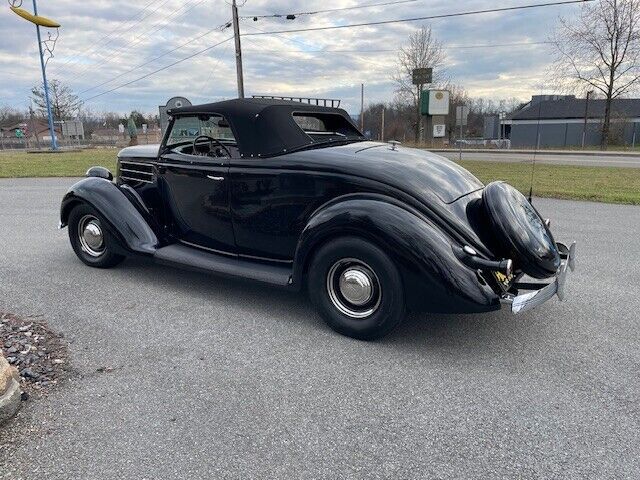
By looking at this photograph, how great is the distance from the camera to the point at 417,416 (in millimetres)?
2525

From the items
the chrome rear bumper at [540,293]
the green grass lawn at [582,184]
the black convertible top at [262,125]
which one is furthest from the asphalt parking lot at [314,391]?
the green grass lawn at [582,184]

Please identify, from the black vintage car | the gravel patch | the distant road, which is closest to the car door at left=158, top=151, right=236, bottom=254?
the black vintage car

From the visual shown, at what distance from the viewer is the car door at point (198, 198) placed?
4.17 m

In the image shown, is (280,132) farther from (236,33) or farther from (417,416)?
(236,33)

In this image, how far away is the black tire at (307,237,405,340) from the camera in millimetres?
3191

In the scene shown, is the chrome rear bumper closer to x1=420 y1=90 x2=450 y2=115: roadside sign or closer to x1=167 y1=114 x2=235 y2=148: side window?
x1=167 y1=114 x2=235 y2=148: side window

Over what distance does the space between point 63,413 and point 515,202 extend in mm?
3198

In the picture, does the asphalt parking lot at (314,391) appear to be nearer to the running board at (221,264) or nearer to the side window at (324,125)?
the running board at (221,264)

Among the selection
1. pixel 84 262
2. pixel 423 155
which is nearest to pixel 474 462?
pixel 423 155

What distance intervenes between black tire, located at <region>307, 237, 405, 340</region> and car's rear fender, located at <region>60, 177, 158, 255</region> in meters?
1.88

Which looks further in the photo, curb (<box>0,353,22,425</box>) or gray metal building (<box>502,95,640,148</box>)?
gray metal building (<box>502,95,640,148</box>)

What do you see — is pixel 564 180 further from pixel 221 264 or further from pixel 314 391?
pixel 314 391

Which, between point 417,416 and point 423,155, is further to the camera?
point 423,155

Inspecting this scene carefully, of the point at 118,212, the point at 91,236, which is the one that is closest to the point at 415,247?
the point at 118,212
